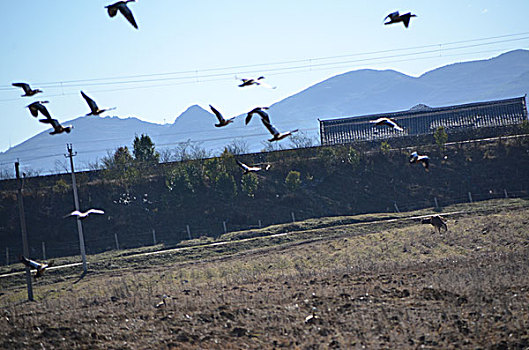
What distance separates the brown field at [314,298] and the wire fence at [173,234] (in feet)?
27.6

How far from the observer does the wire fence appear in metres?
49.1

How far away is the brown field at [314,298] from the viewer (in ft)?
54.8

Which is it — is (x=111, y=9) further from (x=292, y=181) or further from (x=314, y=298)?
(x=292, y=181)

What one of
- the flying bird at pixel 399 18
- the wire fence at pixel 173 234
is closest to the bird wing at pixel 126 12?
the flying bird at pixel 399 18

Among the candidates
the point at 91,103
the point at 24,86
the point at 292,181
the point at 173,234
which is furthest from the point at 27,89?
the point at 292,181

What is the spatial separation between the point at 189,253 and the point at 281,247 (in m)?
7.03

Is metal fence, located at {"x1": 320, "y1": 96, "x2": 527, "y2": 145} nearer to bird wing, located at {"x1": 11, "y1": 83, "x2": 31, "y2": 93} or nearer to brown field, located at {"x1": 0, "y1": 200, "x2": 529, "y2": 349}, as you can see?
brown field, located at {"x1": 0, "y1": 200, "x2": 529, "y2": 349}

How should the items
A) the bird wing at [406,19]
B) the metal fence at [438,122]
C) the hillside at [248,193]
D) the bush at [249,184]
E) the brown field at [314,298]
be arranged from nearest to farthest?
the bird wing at [406,19], the brown field at [314,298], the hillside at [248,193], the bush at [249,184], the metal fence at [438,122]

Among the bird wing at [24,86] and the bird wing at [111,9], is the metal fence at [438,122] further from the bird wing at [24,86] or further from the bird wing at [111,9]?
the bird wing at [111,9]

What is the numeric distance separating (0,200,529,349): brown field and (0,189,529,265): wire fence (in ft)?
27.6

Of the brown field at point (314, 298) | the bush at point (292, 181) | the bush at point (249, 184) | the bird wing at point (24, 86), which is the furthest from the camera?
the bush at point (292, 181)

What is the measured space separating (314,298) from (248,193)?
36126mm

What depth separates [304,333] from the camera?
56.1 feet

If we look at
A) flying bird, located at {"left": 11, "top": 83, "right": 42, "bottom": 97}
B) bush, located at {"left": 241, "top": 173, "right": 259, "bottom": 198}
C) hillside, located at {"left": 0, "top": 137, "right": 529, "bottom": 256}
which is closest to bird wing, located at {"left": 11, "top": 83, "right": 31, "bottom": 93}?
flying bird, located at {"left": 11, "top": 83, "right": 42, "bottom": 97}
